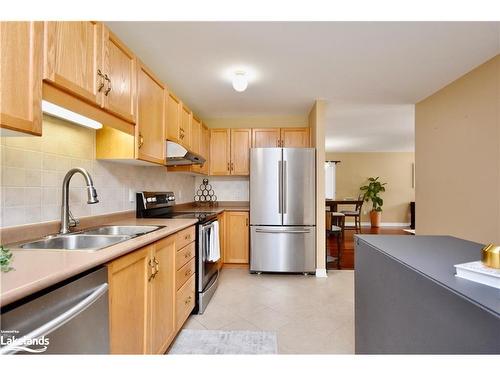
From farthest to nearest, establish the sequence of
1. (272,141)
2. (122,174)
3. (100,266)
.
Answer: (272,141) < (122,174) < (100,266)

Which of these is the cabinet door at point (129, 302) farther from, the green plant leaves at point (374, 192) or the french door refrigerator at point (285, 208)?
the green plant leaves at point (374, 192)

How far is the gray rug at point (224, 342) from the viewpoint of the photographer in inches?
71.7

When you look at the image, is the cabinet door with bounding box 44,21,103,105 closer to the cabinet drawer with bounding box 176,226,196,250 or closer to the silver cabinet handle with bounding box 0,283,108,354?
the silver cabinet handle with bounding box 0,283,108,354

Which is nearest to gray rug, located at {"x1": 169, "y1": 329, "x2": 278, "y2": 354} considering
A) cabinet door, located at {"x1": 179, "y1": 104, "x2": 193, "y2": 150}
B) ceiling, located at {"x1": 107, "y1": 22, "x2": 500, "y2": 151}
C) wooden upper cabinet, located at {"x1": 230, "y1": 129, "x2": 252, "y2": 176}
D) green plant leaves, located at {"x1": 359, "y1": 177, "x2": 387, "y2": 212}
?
cabinet door, located at {"x1": 179, "y1": 104, "x2": 193, "y2": 150}

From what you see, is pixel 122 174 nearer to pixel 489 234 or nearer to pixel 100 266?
pixel 100 266

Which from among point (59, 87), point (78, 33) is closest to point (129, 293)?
point (59, 87)

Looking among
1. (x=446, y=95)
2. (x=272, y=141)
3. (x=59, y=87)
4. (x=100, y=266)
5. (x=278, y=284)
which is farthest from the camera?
(x=272, y=141)

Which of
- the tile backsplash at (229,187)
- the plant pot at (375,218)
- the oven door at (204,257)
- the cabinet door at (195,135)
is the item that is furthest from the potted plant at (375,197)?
the oven door at (204,257)

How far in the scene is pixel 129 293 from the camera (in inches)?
50.0

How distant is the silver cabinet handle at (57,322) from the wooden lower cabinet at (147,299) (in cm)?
10

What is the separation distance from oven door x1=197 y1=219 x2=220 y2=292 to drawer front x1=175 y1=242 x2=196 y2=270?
0.14 metres

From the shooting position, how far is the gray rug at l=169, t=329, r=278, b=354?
1820 mm

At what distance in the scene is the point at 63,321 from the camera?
85cm
